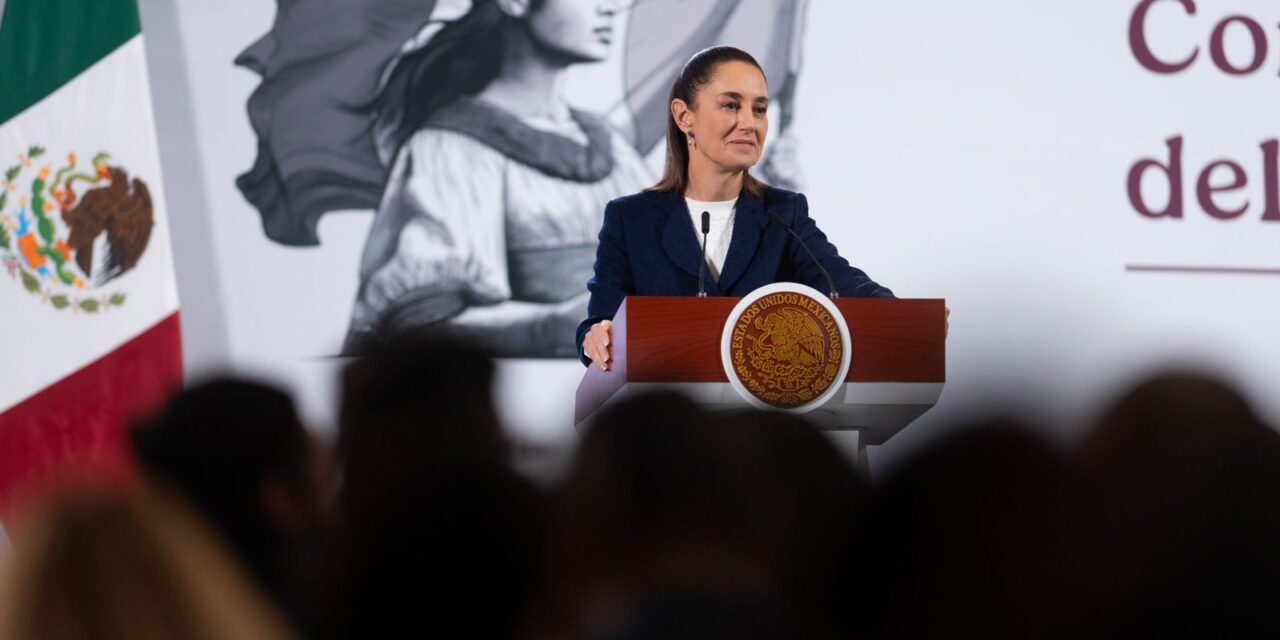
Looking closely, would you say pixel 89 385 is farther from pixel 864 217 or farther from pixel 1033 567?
pixel 1033 567

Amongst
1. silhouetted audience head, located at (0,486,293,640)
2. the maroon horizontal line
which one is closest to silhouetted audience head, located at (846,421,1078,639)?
silhouetted audience head, located at (0,486,293,640)

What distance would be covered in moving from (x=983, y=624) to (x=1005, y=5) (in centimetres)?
492

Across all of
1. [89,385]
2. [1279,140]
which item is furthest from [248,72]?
[1279,140]

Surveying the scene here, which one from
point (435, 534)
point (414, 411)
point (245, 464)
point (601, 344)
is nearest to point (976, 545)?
point (435, 534)

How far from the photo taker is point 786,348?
269 centimetres

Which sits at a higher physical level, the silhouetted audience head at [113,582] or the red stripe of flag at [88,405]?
the silhouetted audience head at [113,582]

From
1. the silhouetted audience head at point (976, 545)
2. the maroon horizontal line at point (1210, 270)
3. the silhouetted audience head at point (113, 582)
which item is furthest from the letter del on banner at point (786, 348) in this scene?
the maroon horizontal line at point (1210, 270)

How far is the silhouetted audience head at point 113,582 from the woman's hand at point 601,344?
2.02 meters

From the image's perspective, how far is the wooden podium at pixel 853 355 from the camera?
8.86ft

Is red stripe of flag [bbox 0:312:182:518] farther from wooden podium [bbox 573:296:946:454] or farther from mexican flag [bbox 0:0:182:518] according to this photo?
wooden podium [bbox 573:296:946:454]

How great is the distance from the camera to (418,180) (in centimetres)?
548

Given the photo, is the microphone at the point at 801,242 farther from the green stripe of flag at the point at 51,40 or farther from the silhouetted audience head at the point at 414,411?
the green stripe of flag at the point at 51,40

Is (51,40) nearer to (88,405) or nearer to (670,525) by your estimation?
(88,405)

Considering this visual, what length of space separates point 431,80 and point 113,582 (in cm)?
477
